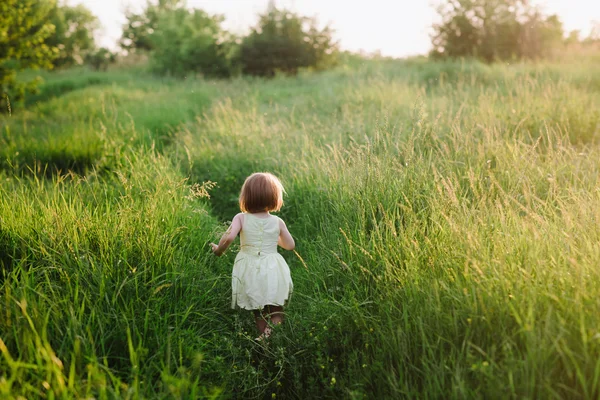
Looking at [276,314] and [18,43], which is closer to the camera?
[276,314]

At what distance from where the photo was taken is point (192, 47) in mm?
20750

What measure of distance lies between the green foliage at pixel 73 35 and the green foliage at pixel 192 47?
46.1 feet

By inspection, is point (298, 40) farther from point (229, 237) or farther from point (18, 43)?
point (229, 237)

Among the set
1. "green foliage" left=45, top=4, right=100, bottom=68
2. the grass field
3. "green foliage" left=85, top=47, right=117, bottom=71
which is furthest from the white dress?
"green foliage" left=45, top=4, right=100, bottom=68

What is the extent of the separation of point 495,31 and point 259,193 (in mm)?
18878

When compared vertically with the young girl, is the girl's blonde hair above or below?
above

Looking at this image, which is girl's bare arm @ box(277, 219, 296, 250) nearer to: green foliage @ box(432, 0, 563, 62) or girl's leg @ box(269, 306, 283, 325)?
girl's leg @ box(269, 306, 283, 325)

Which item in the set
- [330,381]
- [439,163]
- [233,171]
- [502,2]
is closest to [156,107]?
[233,171]

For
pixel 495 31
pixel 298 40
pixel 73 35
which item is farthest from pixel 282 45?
pixel 73 35

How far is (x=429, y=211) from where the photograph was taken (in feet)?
11.0

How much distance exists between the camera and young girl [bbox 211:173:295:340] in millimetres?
3281

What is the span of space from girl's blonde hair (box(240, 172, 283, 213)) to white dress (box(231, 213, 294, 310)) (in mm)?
75

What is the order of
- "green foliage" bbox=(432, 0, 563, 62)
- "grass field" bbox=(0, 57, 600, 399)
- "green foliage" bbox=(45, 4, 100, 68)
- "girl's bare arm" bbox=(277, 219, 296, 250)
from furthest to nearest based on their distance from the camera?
"green foliage" bbox=(45, 4, 100, 68) → "green foliage" bbox=(432, 0, 563, 62) → "girl's bare arm" bbox=(277, 219, 296, 250) → "grass field" bbox=(0, 57, 600, 399)

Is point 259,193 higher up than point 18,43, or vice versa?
point 18,43
